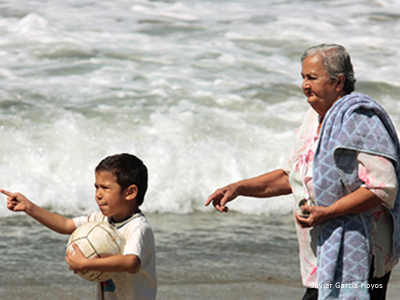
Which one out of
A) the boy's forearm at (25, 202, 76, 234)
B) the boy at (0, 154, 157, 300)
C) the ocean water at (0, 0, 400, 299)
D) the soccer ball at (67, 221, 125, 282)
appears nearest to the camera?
the soccer ball at (67, 221, 125, 282)

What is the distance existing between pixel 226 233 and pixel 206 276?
108 centimetres

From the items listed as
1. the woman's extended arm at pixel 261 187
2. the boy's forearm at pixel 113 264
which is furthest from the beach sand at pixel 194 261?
the boy's forearm at pixel 113 264

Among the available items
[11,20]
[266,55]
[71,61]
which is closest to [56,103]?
[71,61]

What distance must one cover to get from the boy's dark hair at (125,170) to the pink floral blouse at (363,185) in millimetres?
708

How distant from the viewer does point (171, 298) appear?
4062mm

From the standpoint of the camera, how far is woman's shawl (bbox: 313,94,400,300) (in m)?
2.45

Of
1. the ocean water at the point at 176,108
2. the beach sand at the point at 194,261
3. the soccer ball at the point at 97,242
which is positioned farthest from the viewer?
the ocean water at the point at 176,108

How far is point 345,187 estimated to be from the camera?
8.21 feet

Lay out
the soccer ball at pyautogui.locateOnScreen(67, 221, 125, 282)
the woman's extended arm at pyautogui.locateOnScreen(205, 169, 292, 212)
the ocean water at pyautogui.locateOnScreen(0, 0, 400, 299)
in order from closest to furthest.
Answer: the soccer ball at pyautogui.locateOnScreen(67, 221, 125, 282) < the woman's extended arm at pyautogui.locateOnScreen(205, 169, 292, 212) < the ocean water at pyautogui.locateOnScreen(0, 0, 400, 299)

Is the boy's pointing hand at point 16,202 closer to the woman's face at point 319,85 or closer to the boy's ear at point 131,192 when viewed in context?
the boy's ear at point 131,192

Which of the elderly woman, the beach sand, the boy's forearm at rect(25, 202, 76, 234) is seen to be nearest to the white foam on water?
the beach sand

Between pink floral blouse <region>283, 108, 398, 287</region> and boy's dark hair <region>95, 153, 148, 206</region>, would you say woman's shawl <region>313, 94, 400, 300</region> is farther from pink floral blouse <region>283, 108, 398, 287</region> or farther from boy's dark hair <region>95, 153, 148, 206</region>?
boy's dark hair <region>95, 153, 148, 206</region>

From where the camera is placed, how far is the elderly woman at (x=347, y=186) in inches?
95.3

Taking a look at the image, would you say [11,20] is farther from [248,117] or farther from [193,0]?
[248,117]
